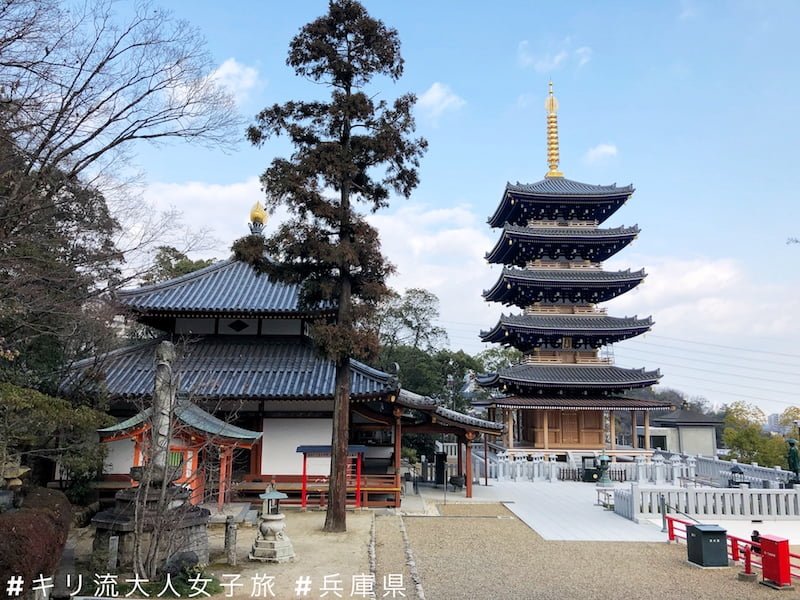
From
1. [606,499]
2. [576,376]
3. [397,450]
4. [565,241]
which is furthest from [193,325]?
[565,241]

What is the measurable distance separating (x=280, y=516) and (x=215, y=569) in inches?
53.9

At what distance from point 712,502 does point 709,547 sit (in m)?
5.94

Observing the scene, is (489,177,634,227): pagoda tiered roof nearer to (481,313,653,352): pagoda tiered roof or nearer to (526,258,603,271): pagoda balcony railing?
(526,258,603,271): pagoda balcony railing

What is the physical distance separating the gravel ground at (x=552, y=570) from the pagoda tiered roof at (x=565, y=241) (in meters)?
20.1

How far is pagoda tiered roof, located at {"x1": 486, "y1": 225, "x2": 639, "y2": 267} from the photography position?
31.2m

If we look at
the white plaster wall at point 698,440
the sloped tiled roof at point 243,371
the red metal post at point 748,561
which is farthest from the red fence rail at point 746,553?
the white plaster wall at point 698,440

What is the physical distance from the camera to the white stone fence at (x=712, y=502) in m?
15.2

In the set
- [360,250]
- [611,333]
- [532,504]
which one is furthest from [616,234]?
[360,250]

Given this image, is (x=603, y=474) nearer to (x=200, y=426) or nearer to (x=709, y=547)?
(x=709, y=547)

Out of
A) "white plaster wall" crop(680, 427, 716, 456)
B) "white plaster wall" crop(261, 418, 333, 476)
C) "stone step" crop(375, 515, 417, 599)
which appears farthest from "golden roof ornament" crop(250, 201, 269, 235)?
"white plaster wall" crop(680, 427, 716, 456)

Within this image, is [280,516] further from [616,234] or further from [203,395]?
[616,234]

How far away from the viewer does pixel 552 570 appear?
1021 centimetres

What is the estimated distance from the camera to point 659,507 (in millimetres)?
15344

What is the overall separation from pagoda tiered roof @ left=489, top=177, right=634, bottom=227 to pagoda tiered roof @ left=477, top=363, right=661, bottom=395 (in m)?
8.96
